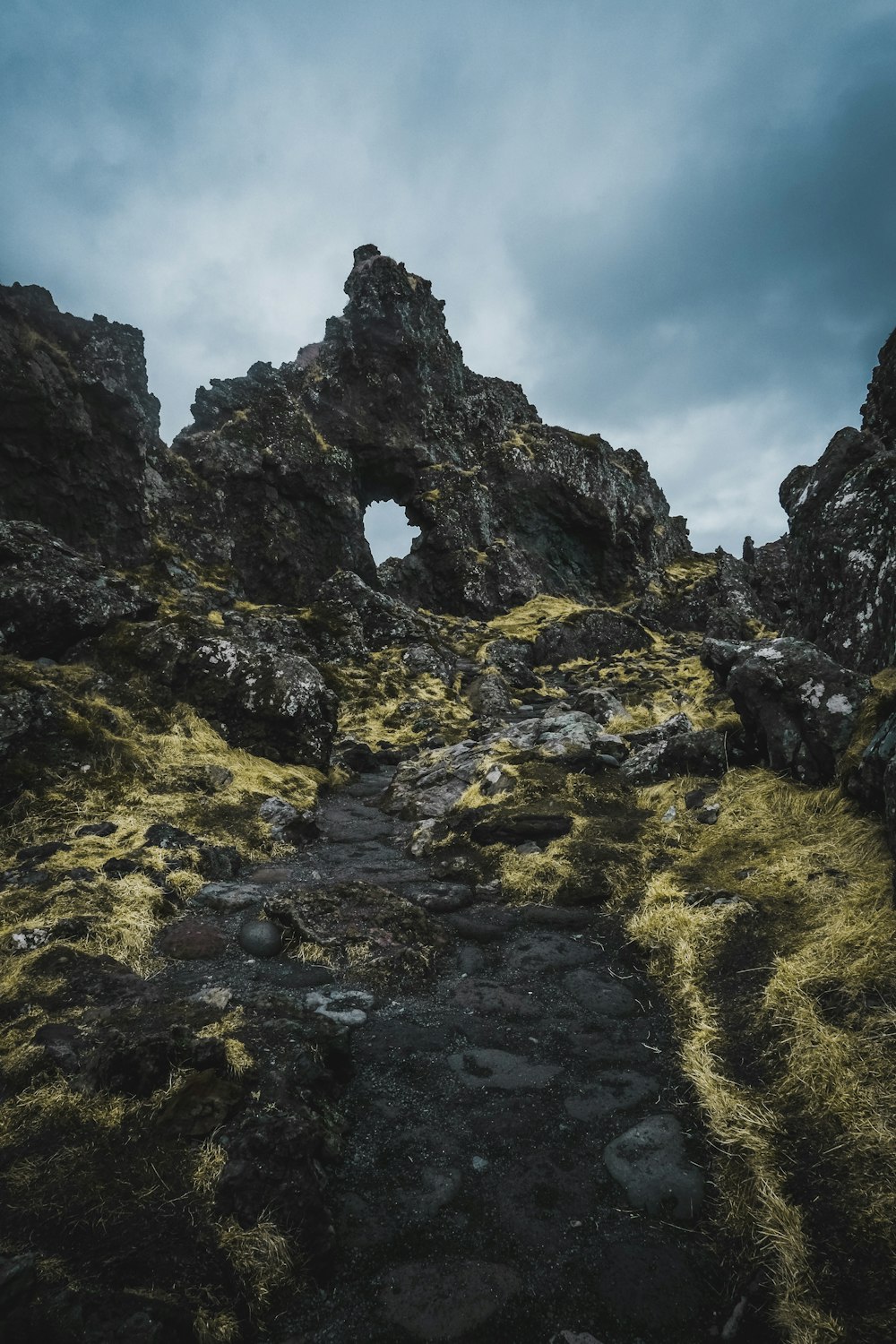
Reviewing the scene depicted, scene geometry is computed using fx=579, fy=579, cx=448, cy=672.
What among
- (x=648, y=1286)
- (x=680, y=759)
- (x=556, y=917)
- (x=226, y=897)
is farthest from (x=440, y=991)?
(x=680, y=759)

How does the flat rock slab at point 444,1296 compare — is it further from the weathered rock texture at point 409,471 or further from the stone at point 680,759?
the weathered rock texture at point 409,471

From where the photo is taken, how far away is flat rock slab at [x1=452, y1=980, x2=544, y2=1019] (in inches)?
212

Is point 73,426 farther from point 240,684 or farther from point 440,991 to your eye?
point 440,991

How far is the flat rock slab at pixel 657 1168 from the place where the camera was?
3.40m

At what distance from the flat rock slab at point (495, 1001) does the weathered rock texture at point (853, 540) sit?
744 cm

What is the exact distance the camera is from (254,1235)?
3.00 meters

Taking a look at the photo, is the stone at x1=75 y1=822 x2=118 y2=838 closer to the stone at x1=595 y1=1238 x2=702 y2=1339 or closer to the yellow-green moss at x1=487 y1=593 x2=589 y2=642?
the stone at x1=595 y1=1238 x2=702 y2=1339

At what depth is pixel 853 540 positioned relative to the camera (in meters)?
10.4

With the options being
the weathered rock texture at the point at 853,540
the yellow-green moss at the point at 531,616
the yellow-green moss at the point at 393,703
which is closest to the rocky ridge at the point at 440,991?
the weathered rock texture at the point at 853,540

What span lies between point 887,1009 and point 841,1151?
3.69 ft

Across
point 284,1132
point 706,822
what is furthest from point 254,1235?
point 706,822

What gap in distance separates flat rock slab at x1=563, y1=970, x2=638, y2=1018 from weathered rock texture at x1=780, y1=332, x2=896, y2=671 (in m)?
6.67

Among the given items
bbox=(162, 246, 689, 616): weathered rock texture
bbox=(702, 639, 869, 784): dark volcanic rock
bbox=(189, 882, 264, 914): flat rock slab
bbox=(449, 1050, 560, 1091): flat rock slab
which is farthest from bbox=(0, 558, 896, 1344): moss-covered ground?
bbox=(162, 246, 689, 616): weathered rock texture

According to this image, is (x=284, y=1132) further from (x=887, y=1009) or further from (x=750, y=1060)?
(x=887, y=1009)
